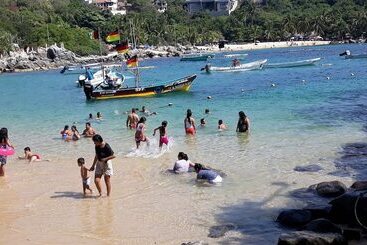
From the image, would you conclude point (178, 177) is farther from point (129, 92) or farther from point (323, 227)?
point (129, 92)

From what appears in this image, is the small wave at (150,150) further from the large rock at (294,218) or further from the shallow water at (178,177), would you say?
the large rock at (294,218)

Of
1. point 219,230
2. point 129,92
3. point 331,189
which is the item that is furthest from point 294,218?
point 129,92

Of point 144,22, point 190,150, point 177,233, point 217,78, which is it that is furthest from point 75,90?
point 144,22

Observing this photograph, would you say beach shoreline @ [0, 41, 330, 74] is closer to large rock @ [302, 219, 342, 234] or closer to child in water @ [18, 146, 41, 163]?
child in water @ [18, 146, 41, 163]

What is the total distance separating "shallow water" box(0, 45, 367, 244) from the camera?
33.8 ft

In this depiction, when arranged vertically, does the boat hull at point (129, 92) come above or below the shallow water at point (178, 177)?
above

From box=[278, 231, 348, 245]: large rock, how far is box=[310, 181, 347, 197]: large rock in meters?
3.15

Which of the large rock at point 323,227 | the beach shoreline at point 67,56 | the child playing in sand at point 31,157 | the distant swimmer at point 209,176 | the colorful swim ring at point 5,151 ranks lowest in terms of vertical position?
the child playing in sand at point 31,157

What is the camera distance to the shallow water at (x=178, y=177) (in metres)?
10.3

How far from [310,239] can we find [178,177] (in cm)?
625

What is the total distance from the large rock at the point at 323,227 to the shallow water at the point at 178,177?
728mm

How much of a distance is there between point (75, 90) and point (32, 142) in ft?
100

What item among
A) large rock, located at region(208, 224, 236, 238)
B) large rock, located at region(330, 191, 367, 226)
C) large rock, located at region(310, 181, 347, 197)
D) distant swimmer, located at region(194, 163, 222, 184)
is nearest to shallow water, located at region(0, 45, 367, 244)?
large rock, located at region(208, 224, 236, 238)

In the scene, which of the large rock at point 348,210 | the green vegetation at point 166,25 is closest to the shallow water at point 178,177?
the large rock at point 348,210
